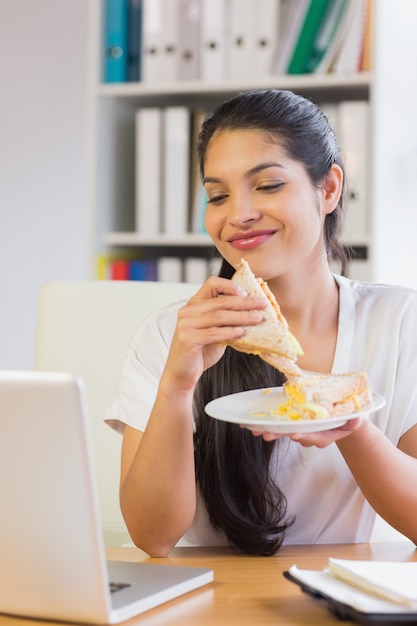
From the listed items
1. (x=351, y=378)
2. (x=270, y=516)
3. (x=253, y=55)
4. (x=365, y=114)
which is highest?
(x=253, y=55)

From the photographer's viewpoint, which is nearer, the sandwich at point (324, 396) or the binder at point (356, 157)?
the sandwich at point (324, 396)

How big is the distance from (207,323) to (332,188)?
0.48 meters

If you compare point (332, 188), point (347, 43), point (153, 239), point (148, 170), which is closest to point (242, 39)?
point (347, 43)

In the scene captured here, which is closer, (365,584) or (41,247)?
(365,584)

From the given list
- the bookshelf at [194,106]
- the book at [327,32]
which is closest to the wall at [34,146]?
the bookshelf at [194,106]

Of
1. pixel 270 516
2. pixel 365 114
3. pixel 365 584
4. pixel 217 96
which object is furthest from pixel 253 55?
pixel 365 584

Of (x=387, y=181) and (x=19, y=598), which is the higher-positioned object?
(x=387, y=181)

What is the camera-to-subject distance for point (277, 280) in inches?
60.3

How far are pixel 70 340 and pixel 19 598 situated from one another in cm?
89

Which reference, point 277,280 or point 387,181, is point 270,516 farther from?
point 387,181

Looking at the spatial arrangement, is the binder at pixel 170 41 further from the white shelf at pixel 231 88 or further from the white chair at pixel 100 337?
the white chair at pixel 100 337

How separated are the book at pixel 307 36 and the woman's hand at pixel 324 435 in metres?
1.63

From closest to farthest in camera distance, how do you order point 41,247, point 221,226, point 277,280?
point 221,226
point 277,280
point 41,247

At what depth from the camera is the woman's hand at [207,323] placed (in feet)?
3.88
